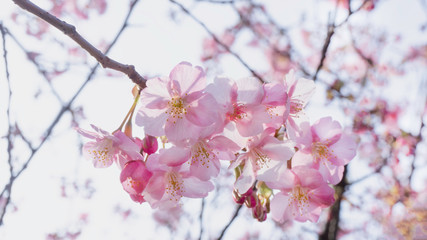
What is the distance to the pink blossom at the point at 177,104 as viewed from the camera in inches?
43.6

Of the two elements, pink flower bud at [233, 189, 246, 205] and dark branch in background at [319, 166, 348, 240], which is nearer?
pink flower bud at [233, 189, 246, 205]

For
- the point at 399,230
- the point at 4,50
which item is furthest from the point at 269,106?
the point at 399,230

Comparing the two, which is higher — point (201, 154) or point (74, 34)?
point (74, 34)

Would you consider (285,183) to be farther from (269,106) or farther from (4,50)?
(4,50)

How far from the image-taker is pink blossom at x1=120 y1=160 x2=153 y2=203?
1184 mm

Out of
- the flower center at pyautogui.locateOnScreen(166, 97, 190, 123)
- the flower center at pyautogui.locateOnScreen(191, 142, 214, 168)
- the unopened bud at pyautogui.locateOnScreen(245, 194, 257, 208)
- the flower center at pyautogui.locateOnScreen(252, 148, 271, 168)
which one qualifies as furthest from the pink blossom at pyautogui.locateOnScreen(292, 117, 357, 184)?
the flower center at pyautogui.locateOnScreen(166, 97, 190, 123)

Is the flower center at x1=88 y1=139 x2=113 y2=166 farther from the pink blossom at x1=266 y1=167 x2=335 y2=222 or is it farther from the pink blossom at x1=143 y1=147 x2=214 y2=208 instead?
the pink blossom at x1=266 y1=167 x2=335 y2=222

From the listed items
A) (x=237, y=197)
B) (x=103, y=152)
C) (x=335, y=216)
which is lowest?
(x=335, y=216)

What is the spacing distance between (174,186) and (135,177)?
166mm

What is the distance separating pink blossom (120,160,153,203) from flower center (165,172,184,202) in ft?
0.26

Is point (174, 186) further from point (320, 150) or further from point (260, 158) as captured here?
point (320, 150)

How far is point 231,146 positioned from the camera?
117 cm

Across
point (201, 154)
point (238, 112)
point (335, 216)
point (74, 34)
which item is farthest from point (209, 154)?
point (335, 216)

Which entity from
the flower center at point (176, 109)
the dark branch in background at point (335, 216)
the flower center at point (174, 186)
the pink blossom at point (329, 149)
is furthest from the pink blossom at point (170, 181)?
the dark branch in background at point (335, 216)
